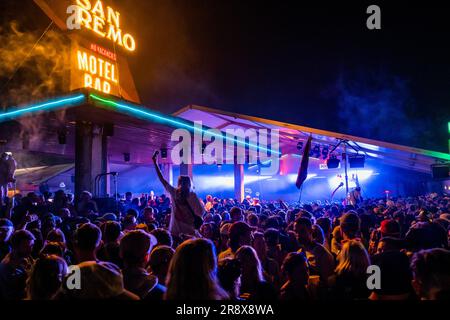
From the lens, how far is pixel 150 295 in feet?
9.77

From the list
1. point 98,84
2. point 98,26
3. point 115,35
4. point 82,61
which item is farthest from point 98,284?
point 115,35

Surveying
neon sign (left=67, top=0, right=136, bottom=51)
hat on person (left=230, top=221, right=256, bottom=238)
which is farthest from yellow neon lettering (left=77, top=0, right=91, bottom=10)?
hat on person (left=230, top=221, right=256, bottom=238)

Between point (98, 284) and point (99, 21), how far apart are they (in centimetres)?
1880

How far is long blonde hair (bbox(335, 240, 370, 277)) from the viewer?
363 cm

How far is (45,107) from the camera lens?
984 centimetres

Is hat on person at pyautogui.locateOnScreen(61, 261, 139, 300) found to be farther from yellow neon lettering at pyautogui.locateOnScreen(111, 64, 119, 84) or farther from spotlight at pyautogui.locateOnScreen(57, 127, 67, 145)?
yellow neon lettering at pyautogui.locateOnScreen(111, 64, 119, 84)

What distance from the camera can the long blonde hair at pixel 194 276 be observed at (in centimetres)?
232

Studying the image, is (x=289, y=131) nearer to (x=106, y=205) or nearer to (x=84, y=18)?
(x=106, y=205)

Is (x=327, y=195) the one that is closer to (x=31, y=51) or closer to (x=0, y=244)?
(x=31, y=51)

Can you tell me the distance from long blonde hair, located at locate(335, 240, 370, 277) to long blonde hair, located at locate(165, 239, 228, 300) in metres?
1.78

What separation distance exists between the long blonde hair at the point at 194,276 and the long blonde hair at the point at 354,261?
1.78 meters

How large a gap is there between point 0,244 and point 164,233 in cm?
237

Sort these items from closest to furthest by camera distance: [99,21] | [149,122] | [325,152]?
[149,122] < [325,152] < [99,21]
